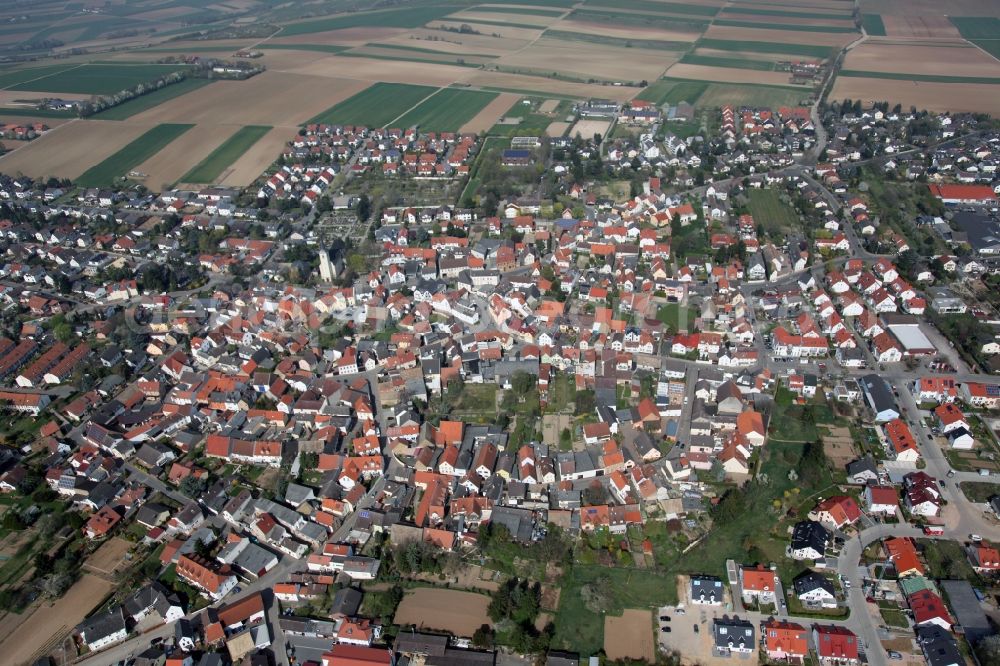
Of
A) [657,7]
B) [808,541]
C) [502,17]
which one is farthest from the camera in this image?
[502,17]

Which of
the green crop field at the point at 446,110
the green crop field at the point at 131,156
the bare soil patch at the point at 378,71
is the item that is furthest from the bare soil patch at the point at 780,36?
the green crop field at the point at 131,156

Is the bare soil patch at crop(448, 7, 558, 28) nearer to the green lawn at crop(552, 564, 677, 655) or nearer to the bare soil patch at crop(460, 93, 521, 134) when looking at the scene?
the bare soil patch at crop(460, 93, 521, 134)

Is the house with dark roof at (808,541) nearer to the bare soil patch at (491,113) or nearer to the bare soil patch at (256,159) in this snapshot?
the bare soil patch at (256,159)

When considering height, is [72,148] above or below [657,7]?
below

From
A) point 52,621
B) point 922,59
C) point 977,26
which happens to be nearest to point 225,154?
point 52,621

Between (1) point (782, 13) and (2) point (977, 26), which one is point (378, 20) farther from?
(2) point (977, 26)

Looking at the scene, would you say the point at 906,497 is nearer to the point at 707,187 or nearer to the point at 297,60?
the point at 707,187
